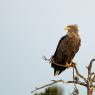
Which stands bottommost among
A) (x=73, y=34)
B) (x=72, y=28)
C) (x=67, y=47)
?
(x=67, y=47)

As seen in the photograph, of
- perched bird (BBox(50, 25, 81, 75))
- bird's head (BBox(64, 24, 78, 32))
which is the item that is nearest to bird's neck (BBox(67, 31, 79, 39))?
perched bird (BBox(50, 25, 81, 75))

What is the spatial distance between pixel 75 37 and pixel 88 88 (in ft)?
19.2

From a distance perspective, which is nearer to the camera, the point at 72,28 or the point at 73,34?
the point at 73,34

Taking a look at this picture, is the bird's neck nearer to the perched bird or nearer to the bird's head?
the perched bird

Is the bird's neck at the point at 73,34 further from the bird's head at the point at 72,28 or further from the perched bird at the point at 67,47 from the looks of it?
the bird's head at the point at 72,28

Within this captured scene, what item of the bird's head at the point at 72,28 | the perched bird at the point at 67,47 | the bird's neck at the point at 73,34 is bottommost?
the perched bird at the point at 67,47

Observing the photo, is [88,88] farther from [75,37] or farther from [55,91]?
[55,91]

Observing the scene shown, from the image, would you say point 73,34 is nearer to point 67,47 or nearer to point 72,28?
point 72,28

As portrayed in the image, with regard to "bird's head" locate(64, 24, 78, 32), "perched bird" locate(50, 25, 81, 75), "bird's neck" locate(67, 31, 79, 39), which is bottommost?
"perched bird" locate(50, 25, 81, 75)

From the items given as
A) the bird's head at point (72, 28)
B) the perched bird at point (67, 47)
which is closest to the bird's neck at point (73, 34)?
the perched bird at point (67, 47)

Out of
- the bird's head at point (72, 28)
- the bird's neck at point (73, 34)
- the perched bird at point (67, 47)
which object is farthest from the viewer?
the bird's head at point (72, 28)

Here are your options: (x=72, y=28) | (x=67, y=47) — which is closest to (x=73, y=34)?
(x=72, y=28)

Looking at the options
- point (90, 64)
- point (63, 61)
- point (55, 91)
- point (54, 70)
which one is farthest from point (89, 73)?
point (55, 91)

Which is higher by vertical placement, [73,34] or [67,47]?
[73,34]
